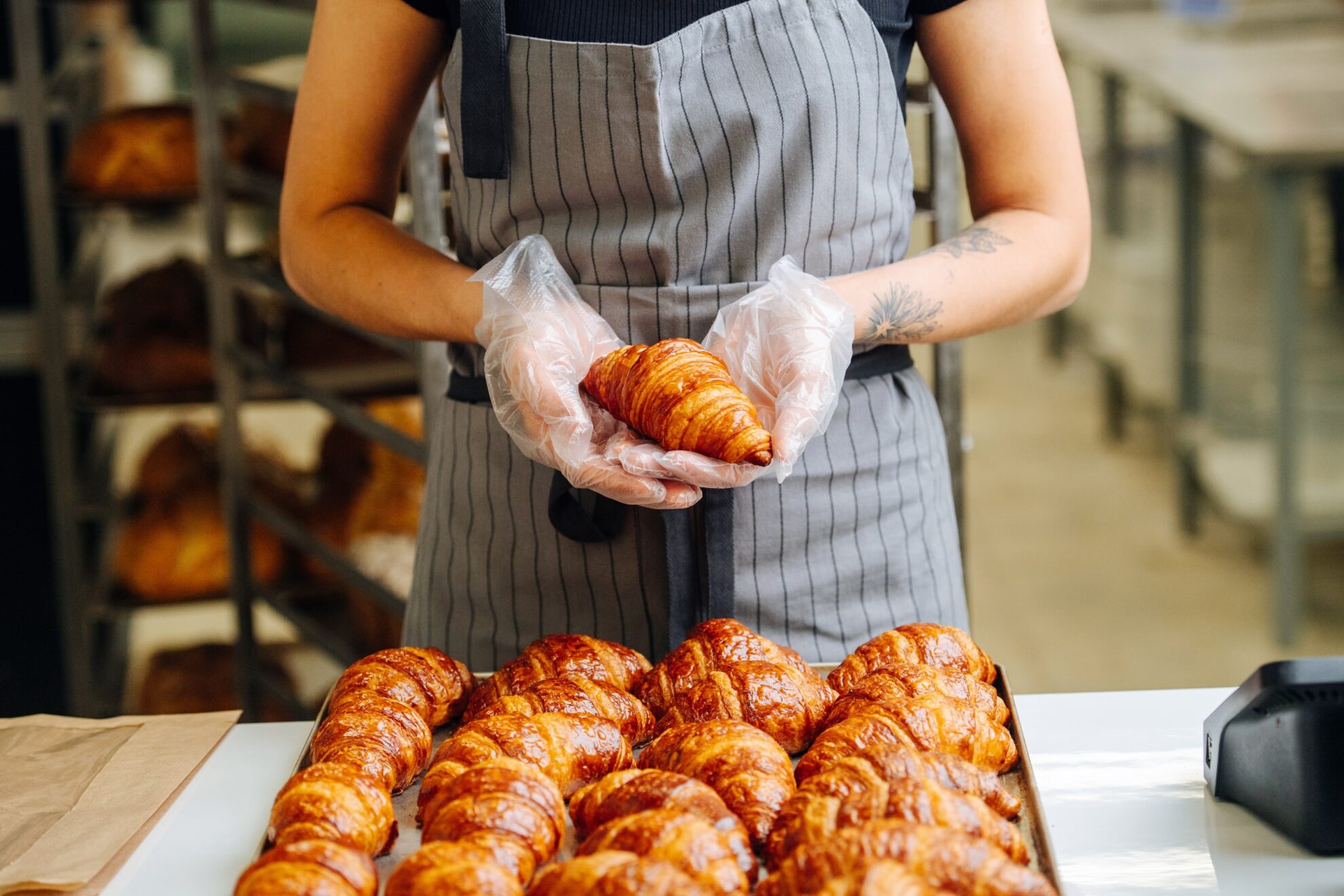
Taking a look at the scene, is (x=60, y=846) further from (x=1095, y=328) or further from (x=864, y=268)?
(x=1095, y=328)

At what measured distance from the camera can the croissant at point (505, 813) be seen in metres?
0.85

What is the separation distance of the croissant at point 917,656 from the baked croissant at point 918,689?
0.04 meters

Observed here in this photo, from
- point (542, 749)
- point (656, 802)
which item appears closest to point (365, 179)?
point (542, 749)

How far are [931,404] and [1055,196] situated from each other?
27 centimetres

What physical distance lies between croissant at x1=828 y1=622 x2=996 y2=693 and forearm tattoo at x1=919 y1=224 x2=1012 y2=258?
1.51 feet

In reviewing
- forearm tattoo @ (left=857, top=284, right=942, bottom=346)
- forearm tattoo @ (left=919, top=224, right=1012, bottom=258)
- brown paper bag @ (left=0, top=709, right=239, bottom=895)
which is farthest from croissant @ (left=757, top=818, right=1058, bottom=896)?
forearm tattoo @ (left=919, top=224, right=1012, bottom=258)

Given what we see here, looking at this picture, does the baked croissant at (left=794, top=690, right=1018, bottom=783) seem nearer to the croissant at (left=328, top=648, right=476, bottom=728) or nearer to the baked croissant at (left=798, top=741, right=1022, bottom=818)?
the baked croissant at (left=798, top=741, right=1022, bottom=818)

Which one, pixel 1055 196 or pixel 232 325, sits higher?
pixel 1055 196

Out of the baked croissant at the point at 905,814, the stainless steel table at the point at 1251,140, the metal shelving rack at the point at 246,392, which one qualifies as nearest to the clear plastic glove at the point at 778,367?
the baked croissant at the point at 905,814

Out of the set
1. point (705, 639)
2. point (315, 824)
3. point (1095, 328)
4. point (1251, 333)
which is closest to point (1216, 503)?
point (1251, 333)

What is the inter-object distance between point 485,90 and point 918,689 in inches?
28.4

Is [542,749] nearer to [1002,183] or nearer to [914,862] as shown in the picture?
[914,862]

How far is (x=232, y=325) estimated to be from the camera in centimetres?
282

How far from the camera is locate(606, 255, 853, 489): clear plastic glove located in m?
1.15
